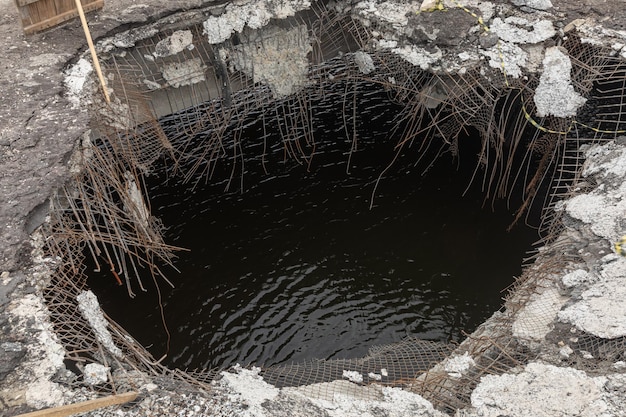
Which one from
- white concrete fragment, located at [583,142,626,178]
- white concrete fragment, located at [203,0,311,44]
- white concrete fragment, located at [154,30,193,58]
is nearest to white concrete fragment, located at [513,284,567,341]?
white concrete fragment, located at [583,142,626,178]

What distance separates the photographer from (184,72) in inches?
269

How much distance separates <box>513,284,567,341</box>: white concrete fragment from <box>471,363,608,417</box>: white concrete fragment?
0.41m

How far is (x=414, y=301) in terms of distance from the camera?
6809 mm

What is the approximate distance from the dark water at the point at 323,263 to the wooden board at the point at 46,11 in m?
2.64

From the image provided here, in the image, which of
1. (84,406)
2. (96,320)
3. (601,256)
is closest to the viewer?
(84,406)

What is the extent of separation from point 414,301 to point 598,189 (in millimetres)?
2501

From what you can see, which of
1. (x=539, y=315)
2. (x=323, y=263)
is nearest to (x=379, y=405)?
(x=539, y=315)

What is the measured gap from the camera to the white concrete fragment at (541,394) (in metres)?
3.63

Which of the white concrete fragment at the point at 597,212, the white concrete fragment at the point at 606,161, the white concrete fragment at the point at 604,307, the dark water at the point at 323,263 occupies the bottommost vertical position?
the dark water at the point at 323,263

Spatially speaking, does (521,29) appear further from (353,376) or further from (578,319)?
(353,376)

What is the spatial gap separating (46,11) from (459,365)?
5.69 m

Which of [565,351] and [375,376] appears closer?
[565,351]

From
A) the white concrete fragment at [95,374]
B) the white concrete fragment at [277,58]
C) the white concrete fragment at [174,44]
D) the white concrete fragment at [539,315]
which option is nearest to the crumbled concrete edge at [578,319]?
the white concrete fragment at [539,315]

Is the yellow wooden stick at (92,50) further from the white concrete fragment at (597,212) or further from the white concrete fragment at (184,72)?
the white concrete fragment at (597,212)
